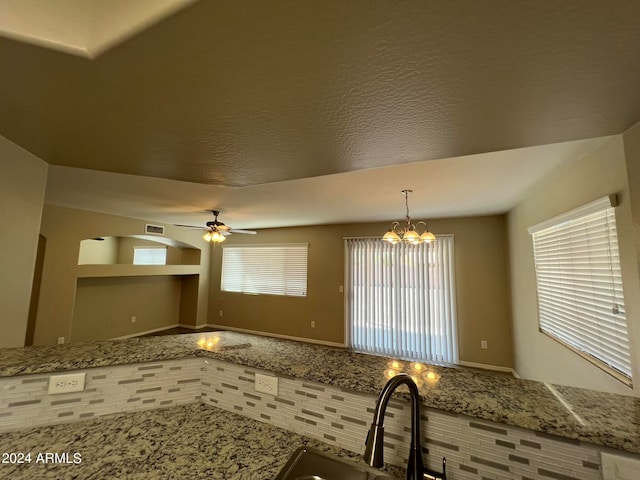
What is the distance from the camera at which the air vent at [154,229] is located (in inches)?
196

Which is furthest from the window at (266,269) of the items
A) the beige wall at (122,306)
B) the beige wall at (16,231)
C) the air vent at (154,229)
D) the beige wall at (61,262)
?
the beige wall at (16,231)

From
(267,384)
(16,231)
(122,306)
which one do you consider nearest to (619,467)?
(267,384)

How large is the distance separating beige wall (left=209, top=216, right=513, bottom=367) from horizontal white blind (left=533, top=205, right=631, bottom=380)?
1487mm

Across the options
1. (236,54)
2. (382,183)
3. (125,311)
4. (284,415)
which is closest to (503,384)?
(284,415)

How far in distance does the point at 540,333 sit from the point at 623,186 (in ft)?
6.34

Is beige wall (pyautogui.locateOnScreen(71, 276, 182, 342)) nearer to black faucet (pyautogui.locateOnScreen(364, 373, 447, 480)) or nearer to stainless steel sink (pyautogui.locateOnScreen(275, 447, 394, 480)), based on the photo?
stainless steel sink (pyautogui.locateOnScreen(275, 447, 394, 480))

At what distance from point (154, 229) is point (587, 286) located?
20.5ft

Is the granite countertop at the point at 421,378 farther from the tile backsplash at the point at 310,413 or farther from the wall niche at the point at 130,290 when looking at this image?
the wall niche at the point at 130,290

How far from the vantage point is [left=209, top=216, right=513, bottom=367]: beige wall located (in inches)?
157

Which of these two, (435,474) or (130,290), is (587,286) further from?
(130,290)

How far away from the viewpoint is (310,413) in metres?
0.95

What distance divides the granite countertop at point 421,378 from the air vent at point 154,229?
4.32m

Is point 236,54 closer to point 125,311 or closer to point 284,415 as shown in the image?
point 284,415

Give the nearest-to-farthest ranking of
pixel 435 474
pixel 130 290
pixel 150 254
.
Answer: pixel 435 474, pixel 130 290, pixel 150 254
